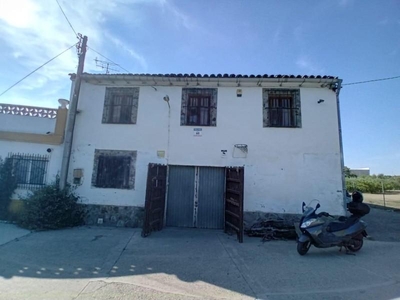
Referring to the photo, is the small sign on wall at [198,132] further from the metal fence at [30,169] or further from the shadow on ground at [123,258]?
the metal fence at [30,169]

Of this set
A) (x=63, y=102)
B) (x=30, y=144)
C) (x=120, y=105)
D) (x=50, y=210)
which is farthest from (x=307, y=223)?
(x=30, y=144)

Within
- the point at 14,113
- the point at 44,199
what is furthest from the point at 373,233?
the point at 14,113

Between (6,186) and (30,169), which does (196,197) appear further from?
(6,186)

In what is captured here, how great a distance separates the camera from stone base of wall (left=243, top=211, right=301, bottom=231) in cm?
773

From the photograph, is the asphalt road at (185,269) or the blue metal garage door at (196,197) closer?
the asphalt road at (185,269)

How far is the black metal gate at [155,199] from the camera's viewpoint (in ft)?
22.3

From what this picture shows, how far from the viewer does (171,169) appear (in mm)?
8445

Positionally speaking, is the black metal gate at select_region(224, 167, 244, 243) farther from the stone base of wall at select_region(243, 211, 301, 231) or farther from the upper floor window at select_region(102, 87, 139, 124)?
the upper floor window at select_region(102, 87, 139, 124)

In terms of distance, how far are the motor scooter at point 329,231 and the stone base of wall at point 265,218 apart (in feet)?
6.93

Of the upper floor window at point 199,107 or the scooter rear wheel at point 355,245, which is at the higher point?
the upper floor window at point 199,107

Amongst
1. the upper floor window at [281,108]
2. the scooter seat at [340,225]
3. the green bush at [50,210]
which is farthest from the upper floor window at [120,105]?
the scooter seat at [340,225]

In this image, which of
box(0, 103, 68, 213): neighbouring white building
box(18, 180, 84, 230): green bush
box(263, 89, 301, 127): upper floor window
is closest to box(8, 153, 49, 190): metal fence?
box(0, 103, 68, 213): neighbouring white building

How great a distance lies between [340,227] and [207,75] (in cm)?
648

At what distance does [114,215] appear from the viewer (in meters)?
8.13
